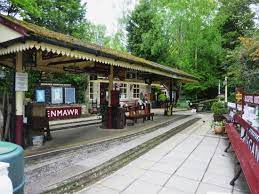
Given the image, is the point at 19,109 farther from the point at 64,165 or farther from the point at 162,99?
the point at 162,99

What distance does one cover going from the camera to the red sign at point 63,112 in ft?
52.1

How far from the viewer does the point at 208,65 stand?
27.6 m

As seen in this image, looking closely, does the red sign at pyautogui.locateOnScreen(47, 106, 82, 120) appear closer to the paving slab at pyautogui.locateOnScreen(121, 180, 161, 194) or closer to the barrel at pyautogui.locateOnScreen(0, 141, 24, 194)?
the paving slab at pyautogui.locateOnScreen(121, 180, 161, 194)

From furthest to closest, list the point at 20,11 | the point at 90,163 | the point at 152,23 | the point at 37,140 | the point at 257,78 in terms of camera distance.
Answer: the point at 152,23 → the point at 20,11 → the point at 257,78 → the point at 37,140 → the point at 90,163

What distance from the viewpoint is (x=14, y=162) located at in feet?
9.35

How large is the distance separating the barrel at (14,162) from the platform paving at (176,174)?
6.20 feet

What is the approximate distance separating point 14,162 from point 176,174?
370cm

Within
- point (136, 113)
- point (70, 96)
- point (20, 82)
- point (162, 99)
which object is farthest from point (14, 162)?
point (162, 99)

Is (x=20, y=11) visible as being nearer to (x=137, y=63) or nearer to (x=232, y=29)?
(x=137, y=63)

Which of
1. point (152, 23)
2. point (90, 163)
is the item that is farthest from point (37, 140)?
point (152, 23)

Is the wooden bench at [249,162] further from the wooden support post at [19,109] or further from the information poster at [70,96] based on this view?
the information poster at [70,96]

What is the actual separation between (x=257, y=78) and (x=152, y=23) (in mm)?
17709

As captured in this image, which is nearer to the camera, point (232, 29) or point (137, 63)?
point (137, 63)

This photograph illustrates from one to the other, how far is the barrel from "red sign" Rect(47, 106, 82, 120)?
12.6m
